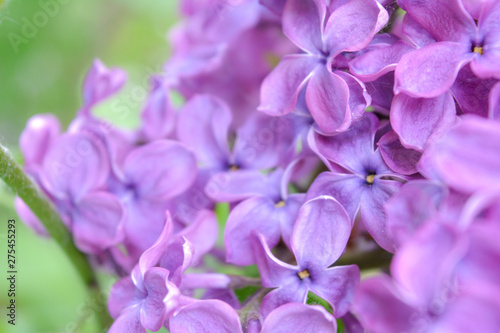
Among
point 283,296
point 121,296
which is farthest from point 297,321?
point 121,296

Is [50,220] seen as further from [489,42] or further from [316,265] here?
[489,42]

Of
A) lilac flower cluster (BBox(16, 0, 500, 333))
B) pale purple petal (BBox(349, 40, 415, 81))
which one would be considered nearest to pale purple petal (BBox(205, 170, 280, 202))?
lilac flower cluster (BBox(16, 0, 500, 333))

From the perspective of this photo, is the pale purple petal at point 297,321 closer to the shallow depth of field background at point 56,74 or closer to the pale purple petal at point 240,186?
the pale purple petal at point 240,186

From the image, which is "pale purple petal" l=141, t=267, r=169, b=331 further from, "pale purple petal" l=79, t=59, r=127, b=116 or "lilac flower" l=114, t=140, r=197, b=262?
"pale purple petal" l=79, t=59, r=127, b=116

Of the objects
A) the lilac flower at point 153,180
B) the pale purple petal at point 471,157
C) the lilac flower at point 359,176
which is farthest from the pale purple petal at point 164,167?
the pale purple petal at point 471,157

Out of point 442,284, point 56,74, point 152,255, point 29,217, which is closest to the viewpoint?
point 442,284

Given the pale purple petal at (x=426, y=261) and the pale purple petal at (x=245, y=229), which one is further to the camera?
the pale purple petal at (x=245, y=229)
